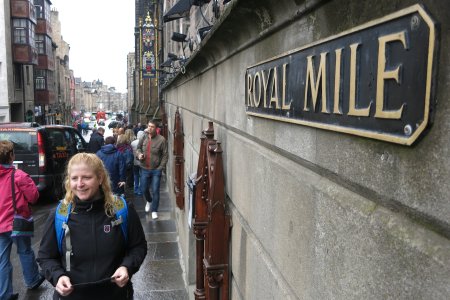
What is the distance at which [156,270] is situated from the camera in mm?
6531

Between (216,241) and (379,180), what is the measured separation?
1.96 metres

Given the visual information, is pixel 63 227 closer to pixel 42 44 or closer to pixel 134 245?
pixel 134 245

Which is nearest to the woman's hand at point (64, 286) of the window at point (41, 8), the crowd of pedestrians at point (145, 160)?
the crowd of pedestrians at point (145, 160)

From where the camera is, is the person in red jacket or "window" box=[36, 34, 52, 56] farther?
"window" box=[36, 34, 52, 56]

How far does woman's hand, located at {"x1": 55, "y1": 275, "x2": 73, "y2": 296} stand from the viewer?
2.67 meters

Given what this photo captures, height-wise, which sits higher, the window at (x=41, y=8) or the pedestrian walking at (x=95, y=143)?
the window at (x=41, y=8)

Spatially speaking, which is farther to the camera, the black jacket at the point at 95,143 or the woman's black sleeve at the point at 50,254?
the black jacket at the point at 95,143

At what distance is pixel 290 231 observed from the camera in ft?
5.72

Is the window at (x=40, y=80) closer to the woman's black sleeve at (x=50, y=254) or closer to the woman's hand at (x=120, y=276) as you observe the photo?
the woman's black sleeve at (x=50, y=254)

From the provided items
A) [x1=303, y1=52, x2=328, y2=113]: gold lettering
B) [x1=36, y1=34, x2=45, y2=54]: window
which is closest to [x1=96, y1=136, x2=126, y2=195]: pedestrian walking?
[x1=303, y1=52, x2=328, y2=113]: gold lettering

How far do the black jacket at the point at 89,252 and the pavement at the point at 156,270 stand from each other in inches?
114

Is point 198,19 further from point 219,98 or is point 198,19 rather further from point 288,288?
point 288,288

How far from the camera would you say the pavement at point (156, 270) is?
5.63m

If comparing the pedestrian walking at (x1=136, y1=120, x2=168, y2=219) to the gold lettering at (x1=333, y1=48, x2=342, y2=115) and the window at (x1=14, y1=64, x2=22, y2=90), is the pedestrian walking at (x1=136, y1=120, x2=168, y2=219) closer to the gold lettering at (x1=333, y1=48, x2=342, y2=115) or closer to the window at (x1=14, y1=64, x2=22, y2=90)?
the gold lettering at (x1=333, y1=48, x2=342, y2=115)
